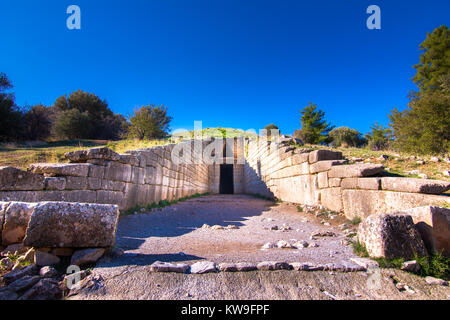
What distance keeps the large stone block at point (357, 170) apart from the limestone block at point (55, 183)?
5639mm

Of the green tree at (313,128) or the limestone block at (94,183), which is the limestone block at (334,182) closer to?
the limestone block at (94,183)

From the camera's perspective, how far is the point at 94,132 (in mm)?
22156

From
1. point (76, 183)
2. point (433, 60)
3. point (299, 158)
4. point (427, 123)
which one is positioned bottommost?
point (76, 183)

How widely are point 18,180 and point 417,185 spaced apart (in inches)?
236

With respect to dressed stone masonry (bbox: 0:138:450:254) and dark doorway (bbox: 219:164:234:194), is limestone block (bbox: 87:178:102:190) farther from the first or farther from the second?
dark doorway (bbox: 219:164:234:194)

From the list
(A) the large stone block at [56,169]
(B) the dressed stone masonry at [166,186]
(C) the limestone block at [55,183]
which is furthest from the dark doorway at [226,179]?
(C) the limestone block at [55,183]

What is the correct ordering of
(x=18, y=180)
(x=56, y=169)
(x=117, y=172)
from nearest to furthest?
(x=18, y=180), (x=56, y=169), (x=117, y=172)

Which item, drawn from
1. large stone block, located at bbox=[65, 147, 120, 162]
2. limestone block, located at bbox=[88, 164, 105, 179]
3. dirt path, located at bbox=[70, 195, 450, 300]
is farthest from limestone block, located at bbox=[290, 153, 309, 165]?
limestone block, located at bbox=[88, 164, 105, 179]

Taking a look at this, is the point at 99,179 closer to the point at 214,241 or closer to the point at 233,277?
the point at 214,241

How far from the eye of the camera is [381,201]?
3.47 meters

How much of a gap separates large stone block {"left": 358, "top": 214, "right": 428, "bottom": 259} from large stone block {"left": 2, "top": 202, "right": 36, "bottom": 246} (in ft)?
12.6

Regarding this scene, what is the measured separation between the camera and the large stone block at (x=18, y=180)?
3.05m

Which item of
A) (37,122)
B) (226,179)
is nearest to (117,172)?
(226,179)
